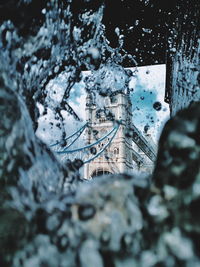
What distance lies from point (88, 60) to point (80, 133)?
25.5ft

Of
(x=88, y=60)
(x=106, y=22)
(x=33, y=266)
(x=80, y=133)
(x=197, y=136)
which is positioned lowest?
(x=80, y=133)

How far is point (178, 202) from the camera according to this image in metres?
1.07

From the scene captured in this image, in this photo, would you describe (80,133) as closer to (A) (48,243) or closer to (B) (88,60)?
(B) (88,60)

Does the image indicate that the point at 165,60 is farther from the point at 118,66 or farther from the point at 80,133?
the point at 80,133

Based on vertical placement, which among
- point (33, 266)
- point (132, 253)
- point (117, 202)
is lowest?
point (33, 266)

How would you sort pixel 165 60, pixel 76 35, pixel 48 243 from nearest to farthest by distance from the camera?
1. pixel 48 243
2. pixel 76 35
3. pixel 165 60

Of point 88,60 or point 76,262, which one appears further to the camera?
point 88,60

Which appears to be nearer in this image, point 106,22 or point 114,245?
point 114,245

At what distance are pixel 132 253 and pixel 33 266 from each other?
394 millimetres

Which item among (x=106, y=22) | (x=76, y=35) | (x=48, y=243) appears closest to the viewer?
(x=48, y=243)

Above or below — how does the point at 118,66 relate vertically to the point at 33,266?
above

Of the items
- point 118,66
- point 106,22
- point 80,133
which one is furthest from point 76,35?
point 80,133

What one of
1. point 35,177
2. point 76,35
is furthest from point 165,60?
point 35,177

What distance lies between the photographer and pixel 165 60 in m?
5.94
